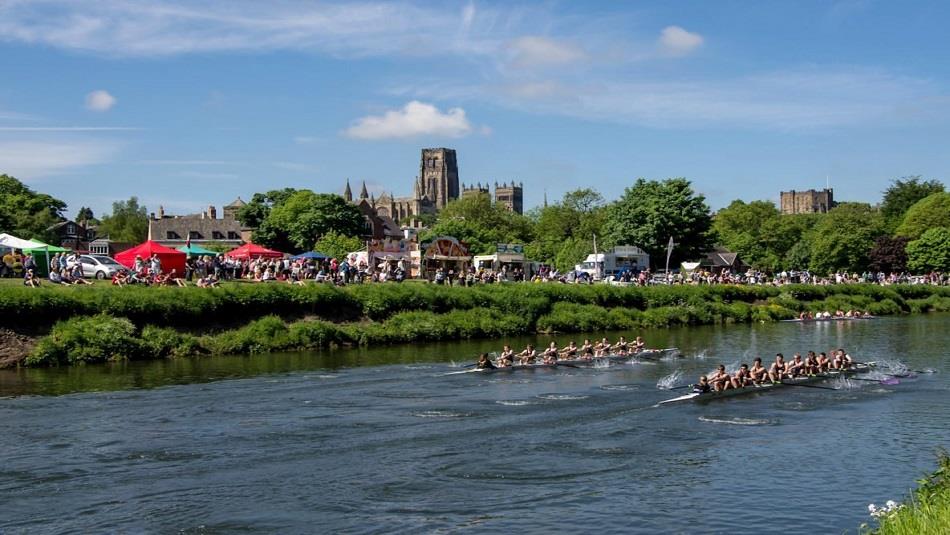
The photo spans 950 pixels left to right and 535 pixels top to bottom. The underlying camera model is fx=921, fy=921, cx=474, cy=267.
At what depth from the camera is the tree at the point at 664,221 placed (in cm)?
10356

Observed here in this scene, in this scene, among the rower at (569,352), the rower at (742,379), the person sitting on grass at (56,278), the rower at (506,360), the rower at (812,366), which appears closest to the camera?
the rower at (742,379)

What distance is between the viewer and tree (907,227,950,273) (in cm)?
12565

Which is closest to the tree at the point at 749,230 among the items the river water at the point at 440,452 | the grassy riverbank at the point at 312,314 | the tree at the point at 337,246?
the tree at the point at 337,246

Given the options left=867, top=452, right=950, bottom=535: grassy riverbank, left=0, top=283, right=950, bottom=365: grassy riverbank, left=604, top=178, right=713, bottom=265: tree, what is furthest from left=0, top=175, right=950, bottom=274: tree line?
left=867, top=452, right=950, bottom=535: grassy riverbank

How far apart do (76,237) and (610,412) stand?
136 meters

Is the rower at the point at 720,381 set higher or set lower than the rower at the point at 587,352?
lower

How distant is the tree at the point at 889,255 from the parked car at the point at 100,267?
365 ft

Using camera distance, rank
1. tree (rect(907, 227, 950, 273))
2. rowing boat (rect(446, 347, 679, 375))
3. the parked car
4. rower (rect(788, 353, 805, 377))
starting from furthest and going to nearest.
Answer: tree (rect(907, 227, 950, 273)) → the parked car → rowing boat (rect(446, 347, 679, 375)) → rower (rect(788, 353, 805, 377))

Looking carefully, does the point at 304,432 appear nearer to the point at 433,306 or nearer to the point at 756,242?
the point at 433,306

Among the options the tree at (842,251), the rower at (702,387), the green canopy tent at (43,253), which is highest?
the tree at (842,251)

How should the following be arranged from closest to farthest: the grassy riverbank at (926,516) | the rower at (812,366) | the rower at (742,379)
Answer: the grassy riverbank at (926,516) < the rower at (742,379) < the rower at (812,366)

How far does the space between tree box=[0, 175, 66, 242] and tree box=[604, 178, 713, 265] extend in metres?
66.5

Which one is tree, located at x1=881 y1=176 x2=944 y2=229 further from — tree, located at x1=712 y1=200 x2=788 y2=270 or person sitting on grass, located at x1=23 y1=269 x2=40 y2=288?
person sitting on grass, located at x1=23 y1=269 x2=40 y2=288

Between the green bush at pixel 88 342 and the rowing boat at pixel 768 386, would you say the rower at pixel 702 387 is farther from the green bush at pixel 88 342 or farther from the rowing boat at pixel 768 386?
the green bush at pixel 88 342
